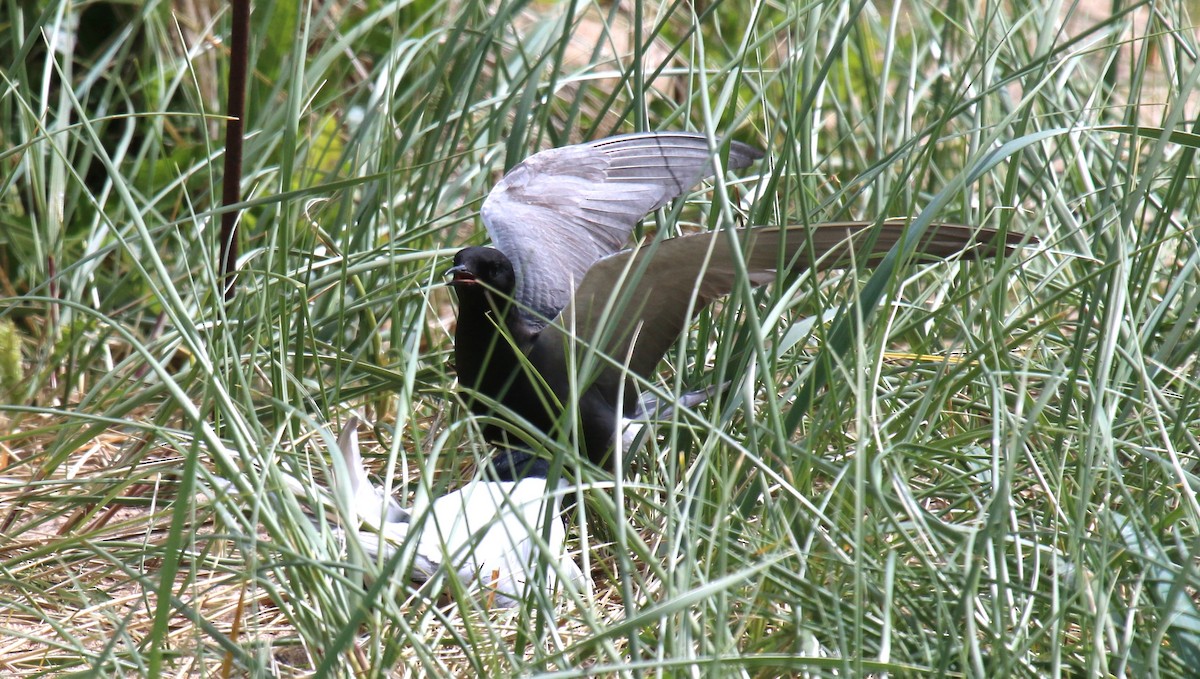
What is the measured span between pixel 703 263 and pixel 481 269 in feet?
1.62

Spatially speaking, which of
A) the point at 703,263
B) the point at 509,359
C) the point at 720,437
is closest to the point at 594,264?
the point at 703,263

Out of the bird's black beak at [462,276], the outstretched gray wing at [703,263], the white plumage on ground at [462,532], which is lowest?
the white plumage on ground at [462,532]

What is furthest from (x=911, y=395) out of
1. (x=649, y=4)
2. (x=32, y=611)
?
(x=649, y=4)

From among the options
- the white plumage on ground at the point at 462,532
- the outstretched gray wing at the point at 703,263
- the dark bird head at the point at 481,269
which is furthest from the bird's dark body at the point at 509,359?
the white plumage on ground at the point at 462,532

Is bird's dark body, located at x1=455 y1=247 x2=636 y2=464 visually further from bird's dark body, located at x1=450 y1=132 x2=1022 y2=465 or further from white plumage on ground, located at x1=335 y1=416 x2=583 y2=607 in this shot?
white plumage on ground, located at x1=335 y1=416 x2=583 y2=607

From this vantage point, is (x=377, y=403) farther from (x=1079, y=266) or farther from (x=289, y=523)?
(x=1079, y=266)

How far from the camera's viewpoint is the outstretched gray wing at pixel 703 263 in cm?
147

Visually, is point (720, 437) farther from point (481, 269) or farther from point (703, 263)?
point (481, 269)

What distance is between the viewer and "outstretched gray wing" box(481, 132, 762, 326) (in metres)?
1.97

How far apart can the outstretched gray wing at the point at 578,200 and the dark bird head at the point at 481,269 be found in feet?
0.23

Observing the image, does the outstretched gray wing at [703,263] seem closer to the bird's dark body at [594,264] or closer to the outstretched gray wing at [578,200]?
the bird's dark body at [594,264]

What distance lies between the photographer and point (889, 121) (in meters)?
2.46

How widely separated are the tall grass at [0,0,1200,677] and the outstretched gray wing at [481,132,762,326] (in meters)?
0.08

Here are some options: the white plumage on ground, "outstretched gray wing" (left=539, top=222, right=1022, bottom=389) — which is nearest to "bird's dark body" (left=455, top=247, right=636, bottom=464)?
"outstretched gray wing" (left=539, top=222, right=1022, bottom=389)
